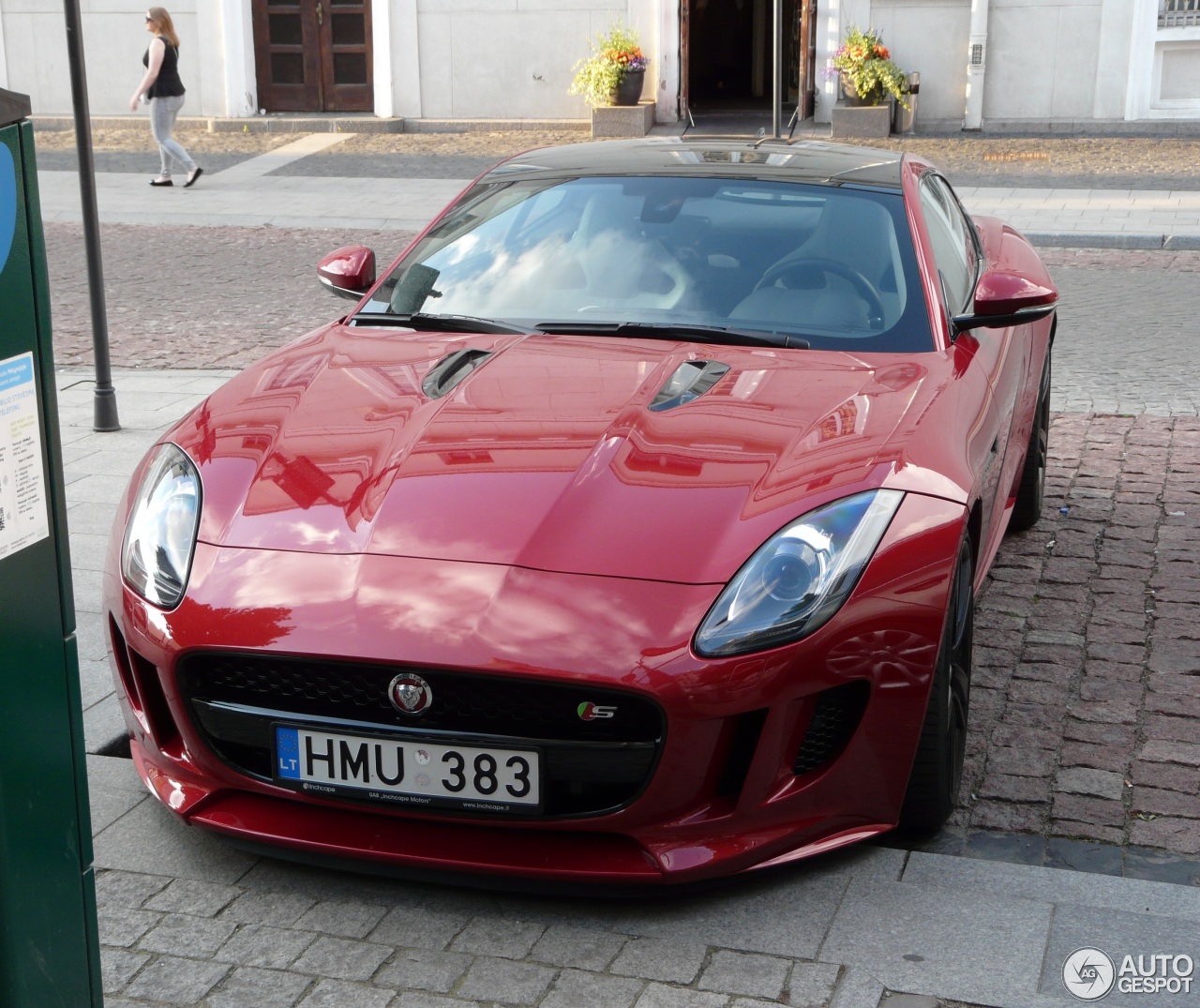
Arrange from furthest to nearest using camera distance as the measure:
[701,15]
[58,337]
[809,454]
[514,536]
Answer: [701,15], [58,337], [809,454], [514,536]

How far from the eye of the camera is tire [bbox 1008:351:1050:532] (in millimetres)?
5469

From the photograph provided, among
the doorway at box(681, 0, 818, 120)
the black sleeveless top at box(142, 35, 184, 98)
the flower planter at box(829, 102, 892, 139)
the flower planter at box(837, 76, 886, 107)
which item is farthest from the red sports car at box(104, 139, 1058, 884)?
the doorway at box(681, 0, 818, 120)

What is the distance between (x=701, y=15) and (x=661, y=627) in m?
23.1

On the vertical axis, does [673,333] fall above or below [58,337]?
above

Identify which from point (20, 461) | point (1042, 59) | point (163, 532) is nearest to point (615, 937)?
point (163, 532)

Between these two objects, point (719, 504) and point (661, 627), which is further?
point (719, 504)

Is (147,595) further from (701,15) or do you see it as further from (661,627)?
(701,15)

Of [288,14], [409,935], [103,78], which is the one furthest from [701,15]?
[409,935]

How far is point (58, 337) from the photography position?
30.1 feet

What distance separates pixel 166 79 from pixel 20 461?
50.7 feet

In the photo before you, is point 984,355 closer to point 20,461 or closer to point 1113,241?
point 20,461

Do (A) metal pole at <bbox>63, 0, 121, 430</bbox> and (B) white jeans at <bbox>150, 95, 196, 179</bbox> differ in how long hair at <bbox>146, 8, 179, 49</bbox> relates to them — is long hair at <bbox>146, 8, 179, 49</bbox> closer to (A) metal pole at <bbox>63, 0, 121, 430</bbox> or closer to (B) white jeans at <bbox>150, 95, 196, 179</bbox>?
(B) white jeans at <bbox>150, 95, 196, 179</bbox>

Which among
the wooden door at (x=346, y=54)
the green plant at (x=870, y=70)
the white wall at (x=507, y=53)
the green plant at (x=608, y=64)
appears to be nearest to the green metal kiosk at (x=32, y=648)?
the green plant at (x=870, y=70)

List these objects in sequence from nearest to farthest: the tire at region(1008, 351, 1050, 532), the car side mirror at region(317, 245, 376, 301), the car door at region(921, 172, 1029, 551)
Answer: the car door at region(921, 172, 1029, 551)
the car side mirror at region(317, 245, 376, 301)
the tire at region(1008, 351, 1050, 532)
